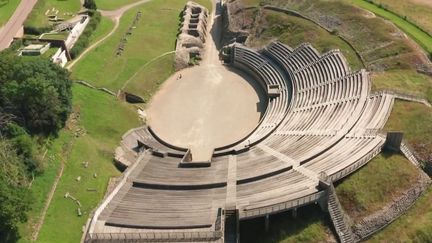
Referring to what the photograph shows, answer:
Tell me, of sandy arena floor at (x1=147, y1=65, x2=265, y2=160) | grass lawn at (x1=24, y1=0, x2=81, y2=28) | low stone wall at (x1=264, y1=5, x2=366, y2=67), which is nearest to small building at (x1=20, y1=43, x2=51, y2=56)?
grass lawn at (x1=24, y1=0, x2=81, y2=28)

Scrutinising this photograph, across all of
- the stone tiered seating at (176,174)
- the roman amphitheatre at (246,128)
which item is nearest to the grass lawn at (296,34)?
the roman amphitheatre at (246,128)

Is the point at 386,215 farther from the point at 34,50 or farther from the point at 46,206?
the point at 34,50

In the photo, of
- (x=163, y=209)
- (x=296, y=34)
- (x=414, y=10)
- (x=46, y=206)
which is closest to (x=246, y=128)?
(x=163, y=209)

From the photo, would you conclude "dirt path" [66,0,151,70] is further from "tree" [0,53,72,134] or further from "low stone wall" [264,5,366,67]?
"low stone wall" [264,5,366,67]

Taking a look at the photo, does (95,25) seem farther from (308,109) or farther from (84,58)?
(308,109)

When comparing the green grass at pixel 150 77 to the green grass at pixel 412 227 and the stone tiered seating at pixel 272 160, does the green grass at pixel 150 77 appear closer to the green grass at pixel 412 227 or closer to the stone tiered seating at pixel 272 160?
the stone tiered seating at pixel 272 160
